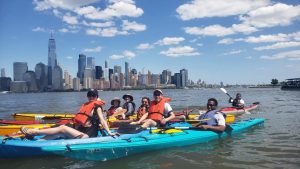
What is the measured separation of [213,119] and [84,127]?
435cm

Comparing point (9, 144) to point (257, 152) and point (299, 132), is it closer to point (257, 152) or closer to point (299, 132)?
point (257, 152)

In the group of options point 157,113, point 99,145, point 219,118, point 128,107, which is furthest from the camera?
point 128,107

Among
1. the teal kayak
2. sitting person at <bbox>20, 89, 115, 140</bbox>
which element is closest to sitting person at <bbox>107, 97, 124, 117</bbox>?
the teal kayak

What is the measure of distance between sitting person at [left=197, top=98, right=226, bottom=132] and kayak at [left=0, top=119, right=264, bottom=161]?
98cm

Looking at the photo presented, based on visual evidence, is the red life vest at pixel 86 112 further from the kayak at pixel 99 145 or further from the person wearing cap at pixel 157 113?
the person wearing cap at pixel 157 113

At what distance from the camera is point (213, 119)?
35.8ft

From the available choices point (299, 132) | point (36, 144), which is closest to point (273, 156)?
point (299, 132)

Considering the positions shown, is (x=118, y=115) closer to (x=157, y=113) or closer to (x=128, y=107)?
(x=128, y=107)

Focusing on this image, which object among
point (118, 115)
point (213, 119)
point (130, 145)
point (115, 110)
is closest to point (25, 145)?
point (130, 145)

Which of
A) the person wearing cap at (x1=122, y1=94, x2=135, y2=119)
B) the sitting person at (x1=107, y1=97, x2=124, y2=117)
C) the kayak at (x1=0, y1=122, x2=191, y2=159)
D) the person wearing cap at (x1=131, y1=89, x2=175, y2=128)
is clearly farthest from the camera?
the person wearing cap at (x1=122, y1=94, x2=135, y2=119)

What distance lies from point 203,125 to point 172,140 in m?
1.49

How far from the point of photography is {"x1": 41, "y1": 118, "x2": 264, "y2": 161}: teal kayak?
26.2ft

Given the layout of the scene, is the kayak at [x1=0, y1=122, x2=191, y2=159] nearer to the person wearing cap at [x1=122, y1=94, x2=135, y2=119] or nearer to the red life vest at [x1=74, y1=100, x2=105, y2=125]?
the red life vest at [x1=74, y1=100, x2=105, y2=125]

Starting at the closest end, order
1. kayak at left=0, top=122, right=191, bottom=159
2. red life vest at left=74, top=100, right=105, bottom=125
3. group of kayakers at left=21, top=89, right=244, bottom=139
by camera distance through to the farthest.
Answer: kayak at left=0, top=122, right=191, bottom=159, group of kayakers at left=21, top=89, right=244, bottom=139, red life vest at left=74, top=100, right=105, bottom=125
